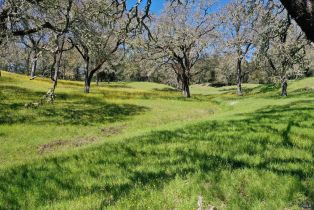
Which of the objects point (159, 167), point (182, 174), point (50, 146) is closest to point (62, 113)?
point (50, 146)

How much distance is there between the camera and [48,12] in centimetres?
2522

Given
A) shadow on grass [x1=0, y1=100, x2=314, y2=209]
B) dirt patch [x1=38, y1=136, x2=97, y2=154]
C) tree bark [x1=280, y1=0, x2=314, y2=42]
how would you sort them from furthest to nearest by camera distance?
dirt patch [x1=38, y1=136, x2=97, y2=154] → shadow on grass [x1=0, y1=100, x2=314, y2=209] → tree bark [x1=280, y1=0, x2=314, y2=42]

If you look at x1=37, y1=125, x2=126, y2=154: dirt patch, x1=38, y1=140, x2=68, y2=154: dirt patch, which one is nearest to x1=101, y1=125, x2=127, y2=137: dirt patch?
x1=37, y1=125, x2=126, y2=154: dirt patch

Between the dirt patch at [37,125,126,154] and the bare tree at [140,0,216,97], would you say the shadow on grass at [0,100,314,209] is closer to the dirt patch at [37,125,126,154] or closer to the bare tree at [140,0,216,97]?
the dirt patch at [37,125,126,154]

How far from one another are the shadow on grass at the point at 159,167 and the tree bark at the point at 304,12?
3250mm

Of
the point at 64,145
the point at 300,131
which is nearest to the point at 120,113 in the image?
the point at 64,145

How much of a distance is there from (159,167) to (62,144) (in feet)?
38.1

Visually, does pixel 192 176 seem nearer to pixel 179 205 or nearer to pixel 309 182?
pixel 179 205

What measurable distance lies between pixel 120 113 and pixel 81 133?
368 inches

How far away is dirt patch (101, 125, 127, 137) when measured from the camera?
74.5ft

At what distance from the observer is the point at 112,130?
23.9m

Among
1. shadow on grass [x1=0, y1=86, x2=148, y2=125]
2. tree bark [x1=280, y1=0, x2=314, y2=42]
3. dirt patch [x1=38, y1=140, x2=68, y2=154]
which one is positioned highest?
tree bark [x1=280, y1=0, x2=314, y2=42]

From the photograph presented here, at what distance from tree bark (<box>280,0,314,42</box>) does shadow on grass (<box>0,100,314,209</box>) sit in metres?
→ 3.25

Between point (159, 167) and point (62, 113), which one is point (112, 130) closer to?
point (62, 113)
